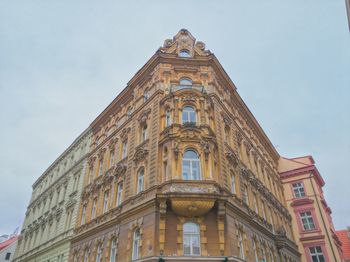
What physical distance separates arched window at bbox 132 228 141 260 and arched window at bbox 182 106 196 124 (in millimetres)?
7953

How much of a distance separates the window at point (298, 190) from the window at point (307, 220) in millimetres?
2463

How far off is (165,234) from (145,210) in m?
2.24

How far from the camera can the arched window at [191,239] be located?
14.6 meters

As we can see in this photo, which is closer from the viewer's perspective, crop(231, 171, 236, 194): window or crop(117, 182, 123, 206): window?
crop(231, 171, 236, 194): window

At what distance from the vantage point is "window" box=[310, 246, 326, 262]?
29177 mm

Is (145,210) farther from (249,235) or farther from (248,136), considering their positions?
(248,136)

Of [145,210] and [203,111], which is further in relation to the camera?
[203,111]

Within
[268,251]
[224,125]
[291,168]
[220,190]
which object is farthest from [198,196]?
[291,168]

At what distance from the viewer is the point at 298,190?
114ft

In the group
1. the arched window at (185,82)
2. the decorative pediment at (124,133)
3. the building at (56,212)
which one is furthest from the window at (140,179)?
the building at (56,212)

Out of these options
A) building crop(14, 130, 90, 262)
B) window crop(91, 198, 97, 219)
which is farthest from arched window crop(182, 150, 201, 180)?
building crop(14, 130, 90, 262)

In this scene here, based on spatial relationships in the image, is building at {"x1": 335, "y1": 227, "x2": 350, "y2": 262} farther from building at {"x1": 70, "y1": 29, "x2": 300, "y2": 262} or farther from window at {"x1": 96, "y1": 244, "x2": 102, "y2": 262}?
window at {"x1": 96, "y1": 244, "x2": 102, "y2": 262}

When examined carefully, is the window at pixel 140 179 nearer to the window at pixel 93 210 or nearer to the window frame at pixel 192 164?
the window frame at pixel 192 164

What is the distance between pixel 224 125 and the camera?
2239 cm
